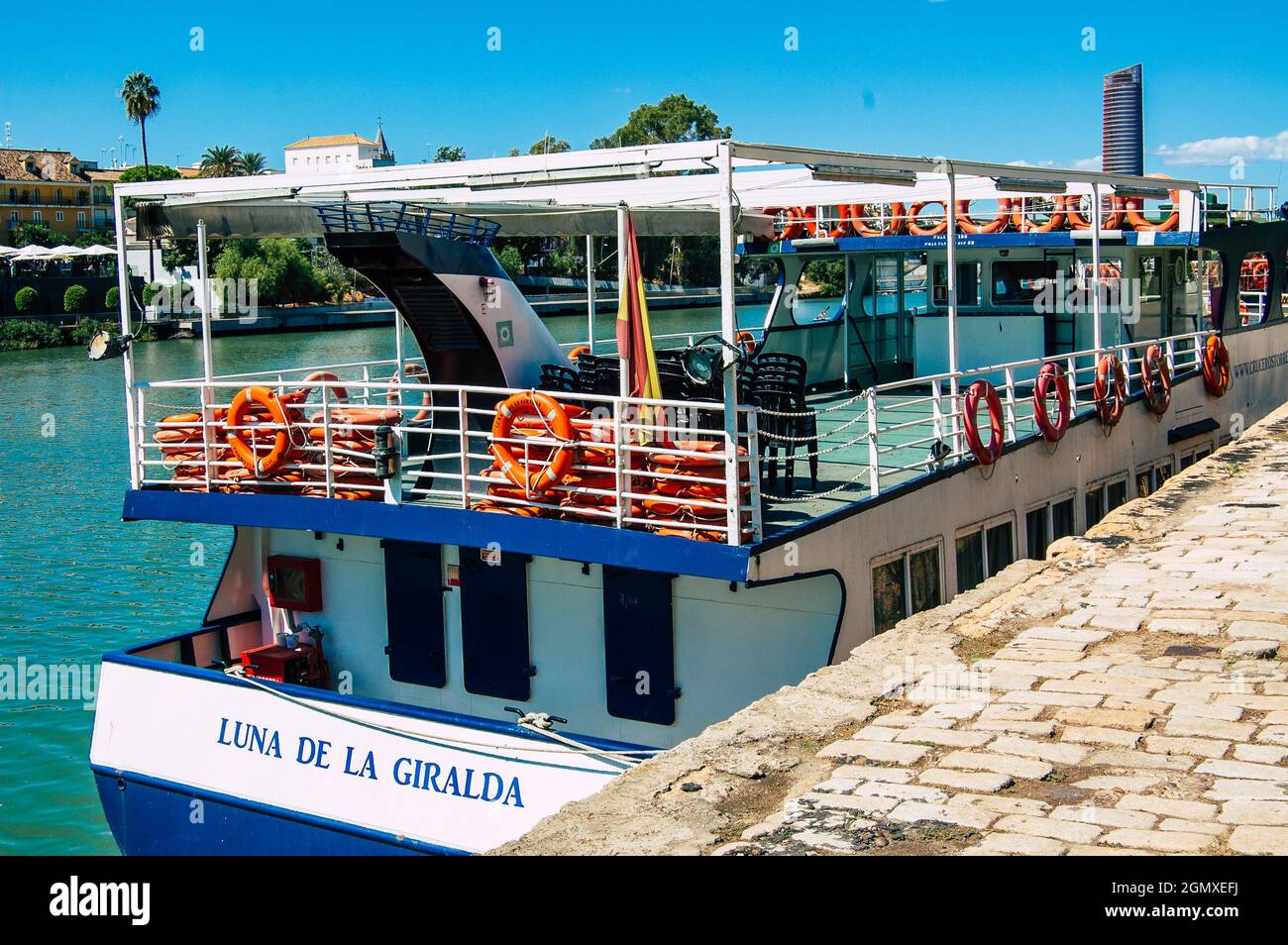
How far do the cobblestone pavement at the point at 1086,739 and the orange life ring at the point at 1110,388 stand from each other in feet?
13.8

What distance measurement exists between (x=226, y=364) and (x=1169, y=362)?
1571 inches

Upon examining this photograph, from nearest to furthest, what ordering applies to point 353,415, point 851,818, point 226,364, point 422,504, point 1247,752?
point 851,818
point 1247,752
point 422,504
point 353,415
point 226,364

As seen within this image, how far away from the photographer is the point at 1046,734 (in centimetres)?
653

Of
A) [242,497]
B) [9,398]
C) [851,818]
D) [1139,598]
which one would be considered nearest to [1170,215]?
[1139,598]

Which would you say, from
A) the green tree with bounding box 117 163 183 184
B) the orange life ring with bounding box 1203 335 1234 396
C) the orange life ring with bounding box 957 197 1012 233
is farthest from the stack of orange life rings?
the green tree with bounding box 117 163 183 184

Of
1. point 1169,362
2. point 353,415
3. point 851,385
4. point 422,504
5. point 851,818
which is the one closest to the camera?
point 851,818

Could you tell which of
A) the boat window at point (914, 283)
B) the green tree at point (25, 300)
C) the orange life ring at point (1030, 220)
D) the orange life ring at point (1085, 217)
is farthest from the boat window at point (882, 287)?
the green tree at point (25, 300)

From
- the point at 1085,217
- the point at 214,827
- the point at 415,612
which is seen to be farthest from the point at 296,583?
the point at 1085,217

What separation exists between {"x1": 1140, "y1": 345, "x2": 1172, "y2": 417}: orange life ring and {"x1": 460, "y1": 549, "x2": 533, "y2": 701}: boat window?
7.95 metres

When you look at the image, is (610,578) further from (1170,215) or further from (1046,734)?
(1170,215)

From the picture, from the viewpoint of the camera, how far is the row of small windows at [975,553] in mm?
10008

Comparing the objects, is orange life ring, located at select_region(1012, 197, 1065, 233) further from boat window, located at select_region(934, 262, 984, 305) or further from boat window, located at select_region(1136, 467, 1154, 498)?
boat window, located at select_region(1136, 467, 1154, 498)

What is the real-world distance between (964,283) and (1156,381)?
10.2 ft
